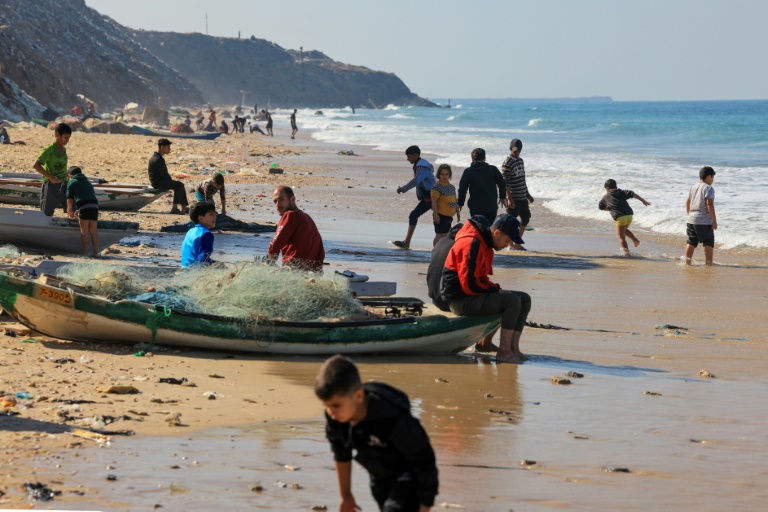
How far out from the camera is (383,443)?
158 inches

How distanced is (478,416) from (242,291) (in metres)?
2.49

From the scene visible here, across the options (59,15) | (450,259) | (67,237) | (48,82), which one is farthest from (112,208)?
(59,15)

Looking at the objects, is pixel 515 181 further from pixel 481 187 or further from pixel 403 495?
pixel 403 495

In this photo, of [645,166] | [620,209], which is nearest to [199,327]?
[620,209]

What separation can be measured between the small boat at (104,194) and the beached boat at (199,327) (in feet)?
29.0

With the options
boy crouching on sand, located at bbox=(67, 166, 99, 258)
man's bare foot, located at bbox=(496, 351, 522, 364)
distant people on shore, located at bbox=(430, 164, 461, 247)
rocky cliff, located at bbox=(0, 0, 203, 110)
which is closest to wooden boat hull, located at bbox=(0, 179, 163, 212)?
boy crouching on sand, located at bbox=(67, 166, 99, 258)

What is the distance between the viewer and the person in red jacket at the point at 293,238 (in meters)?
9.30

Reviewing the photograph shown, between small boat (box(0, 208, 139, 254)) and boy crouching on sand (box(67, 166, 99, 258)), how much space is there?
0.78 feet

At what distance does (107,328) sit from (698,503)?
4.92 metres

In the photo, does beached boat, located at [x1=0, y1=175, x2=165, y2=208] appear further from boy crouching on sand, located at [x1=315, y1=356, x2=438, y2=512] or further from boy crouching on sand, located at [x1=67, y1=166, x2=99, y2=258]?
boy crouching on sand, located at [x1=315, y1=356, x2=438, y2=512]

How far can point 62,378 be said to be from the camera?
731 cm

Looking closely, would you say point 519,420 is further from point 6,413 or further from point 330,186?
point 330,186

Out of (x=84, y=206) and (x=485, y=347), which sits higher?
(x=84, y=206)

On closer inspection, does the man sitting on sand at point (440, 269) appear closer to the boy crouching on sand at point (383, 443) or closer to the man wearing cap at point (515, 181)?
the boy crouching on sand at point (383, 443)
